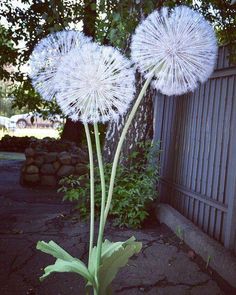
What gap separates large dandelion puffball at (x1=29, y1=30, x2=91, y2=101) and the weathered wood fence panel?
187 centimetres

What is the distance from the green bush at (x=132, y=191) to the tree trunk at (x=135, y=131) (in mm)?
122

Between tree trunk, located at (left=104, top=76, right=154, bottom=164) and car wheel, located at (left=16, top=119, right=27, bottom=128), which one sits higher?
car wheel, located at (left=16, top=119, right=27, bottom=128)

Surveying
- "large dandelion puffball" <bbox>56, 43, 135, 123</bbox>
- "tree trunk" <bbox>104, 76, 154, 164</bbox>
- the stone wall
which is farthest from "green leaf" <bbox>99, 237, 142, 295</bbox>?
the stone wall

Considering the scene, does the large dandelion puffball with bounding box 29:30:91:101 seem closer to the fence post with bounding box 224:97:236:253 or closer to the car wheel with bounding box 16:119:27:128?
the fence post with bounding box 224:97:236:253

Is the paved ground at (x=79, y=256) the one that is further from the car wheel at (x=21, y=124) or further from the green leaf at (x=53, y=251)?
the car wheel at (x=21, y=124)

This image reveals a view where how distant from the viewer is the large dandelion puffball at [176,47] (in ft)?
5.98

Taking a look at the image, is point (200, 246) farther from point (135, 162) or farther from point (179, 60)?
point (179, 60)

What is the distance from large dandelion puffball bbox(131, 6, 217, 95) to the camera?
5.98 feet

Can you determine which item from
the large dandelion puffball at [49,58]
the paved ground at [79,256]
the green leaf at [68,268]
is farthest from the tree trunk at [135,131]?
the green leaf at [68,268]

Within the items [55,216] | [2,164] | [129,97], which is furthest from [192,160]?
[2,164]

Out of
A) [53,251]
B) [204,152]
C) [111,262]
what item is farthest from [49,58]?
[204,152]

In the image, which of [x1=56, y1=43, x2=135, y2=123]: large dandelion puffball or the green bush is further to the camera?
the green bush

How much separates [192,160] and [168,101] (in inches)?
42.0

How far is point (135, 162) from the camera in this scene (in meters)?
4.77
